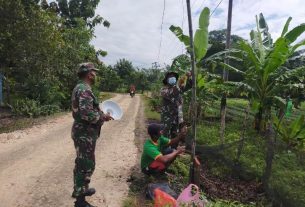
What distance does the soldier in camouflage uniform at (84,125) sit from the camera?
4.70 meters

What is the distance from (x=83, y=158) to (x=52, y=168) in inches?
101

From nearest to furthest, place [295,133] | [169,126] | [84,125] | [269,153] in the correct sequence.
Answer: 1. [84,125]
2. [269,153]
3. [169,126]
4. [295,133]

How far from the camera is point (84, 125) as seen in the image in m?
4.82

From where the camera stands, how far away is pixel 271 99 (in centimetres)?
842

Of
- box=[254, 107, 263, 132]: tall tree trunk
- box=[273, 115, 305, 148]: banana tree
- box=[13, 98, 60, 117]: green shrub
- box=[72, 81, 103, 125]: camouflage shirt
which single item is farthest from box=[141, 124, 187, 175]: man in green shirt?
box=[13, 98, 60, 117]: green shrub

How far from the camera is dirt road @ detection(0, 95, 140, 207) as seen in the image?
555 centimetres

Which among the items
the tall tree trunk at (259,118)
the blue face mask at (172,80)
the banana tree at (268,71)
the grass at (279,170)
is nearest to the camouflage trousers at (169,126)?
the blue face mask at (172,80)

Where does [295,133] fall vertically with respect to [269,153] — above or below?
below

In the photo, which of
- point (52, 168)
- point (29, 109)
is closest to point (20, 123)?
point (29, 109)

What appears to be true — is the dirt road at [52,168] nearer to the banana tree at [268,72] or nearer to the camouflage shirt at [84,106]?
the camouflage shirt at [84,106]

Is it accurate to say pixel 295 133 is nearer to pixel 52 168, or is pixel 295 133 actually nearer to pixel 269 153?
pixel 269 153

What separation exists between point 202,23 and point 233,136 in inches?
194

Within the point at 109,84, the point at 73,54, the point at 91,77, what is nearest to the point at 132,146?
the point at 91,77

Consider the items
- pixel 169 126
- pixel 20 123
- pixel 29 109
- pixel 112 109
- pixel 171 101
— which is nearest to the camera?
pixel 112 109
